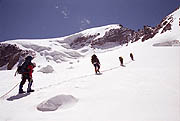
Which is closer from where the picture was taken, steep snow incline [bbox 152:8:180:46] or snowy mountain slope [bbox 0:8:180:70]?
steep snow incline [bbox 152:8:180:46]

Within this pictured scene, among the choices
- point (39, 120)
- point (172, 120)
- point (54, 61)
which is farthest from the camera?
point (54, 61)

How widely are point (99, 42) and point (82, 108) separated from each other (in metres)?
139

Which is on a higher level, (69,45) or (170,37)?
(69,45)

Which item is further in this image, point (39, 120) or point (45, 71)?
point (45, 71)

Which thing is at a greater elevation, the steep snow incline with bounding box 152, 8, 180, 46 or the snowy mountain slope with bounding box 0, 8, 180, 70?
the snowy mountain slope with bounding box 0, 8, 180, 70

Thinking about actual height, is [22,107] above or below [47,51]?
below

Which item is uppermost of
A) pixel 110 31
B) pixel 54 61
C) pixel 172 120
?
pixel 110 31

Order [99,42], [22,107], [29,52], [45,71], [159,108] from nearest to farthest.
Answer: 1. [159,108]
2. [22,107]
3. [45,71]
4. [29,52]
5. [99,42]

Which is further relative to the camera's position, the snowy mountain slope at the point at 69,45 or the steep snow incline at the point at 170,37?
the snowy mountain slope at the point at 69,45

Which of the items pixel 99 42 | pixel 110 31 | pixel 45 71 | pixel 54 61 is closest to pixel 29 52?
pixel 54 61

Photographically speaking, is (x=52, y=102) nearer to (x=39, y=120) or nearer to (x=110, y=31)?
(x=39, y=120)

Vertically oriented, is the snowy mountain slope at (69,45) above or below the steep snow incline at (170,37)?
above

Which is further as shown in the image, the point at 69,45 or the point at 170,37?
the point at 69,45

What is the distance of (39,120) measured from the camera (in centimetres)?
368
